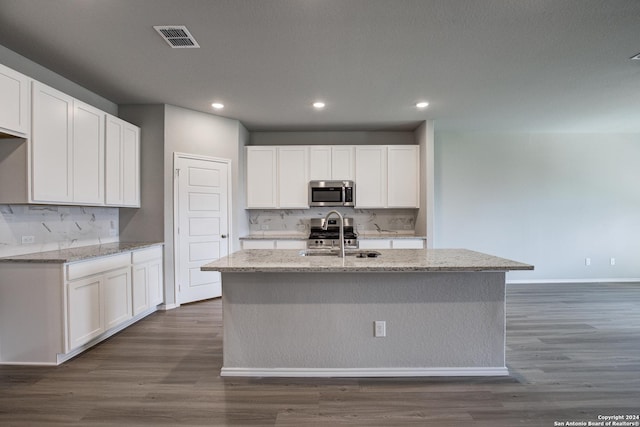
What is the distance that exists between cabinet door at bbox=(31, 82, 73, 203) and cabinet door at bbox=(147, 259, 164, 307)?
121cm

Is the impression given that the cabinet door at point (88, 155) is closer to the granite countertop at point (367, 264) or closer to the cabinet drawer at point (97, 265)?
the cabinet drawer at point (97, 265)

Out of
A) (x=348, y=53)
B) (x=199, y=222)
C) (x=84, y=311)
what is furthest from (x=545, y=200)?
(x=84, y=311)

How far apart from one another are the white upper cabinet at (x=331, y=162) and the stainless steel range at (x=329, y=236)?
74cm

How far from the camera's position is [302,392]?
7.16ft

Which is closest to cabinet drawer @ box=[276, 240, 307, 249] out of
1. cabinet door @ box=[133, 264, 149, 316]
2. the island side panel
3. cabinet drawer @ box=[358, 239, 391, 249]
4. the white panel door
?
the white panel door

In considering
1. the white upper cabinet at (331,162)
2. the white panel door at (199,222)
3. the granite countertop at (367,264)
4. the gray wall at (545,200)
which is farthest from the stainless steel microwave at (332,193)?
the granite countertop at (367,264)

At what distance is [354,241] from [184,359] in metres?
2.76

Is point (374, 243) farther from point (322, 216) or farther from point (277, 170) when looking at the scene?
point (277, 170)

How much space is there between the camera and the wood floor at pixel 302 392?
192cm

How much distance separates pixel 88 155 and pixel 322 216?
3292 millimetres

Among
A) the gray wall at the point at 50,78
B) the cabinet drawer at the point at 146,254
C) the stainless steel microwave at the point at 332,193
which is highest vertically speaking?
the gray wall at the point at 50,78

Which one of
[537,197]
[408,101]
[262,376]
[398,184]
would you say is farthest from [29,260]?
[537,197]

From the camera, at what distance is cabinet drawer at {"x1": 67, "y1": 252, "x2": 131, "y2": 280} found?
2649 millimetres

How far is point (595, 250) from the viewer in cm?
558
